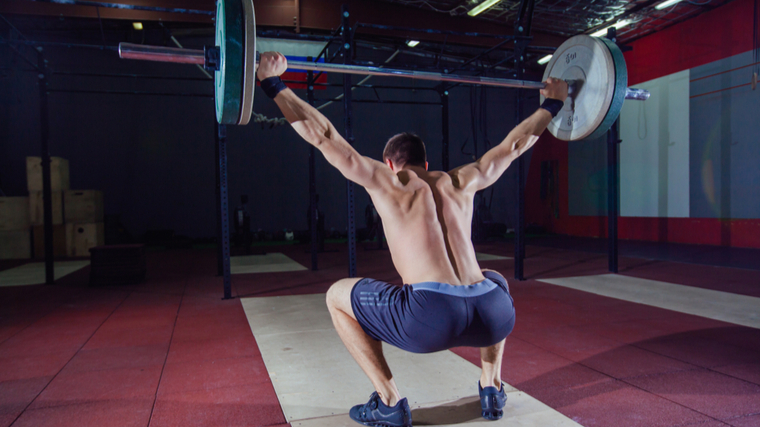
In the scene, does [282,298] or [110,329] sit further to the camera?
[282,298]

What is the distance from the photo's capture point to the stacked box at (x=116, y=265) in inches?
183

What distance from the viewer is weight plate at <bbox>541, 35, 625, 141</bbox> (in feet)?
7.51

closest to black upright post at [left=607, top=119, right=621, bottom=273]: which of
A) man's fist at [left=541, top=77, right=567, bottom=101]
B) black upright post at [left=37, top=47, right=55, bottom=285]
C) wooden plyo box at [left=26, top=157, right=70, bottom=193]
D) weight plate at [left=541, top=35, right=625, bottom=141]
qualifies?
weight plate at [left=541, top=35, right=625, bottom=141]

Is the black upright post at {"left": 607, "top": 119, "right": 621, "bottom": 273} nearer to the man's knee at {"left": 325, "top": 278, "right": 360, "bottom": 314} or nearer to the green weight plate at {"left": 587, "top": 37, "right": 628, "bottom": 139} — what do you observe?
the green weight plate at {"left": 587, "top": 37, "right": 628, "bottom": 139}

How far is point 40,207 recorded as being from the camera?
717cm

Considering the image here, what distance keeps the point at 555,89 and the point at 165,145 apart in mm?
8386

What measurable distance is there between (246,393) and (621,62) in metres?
2.36

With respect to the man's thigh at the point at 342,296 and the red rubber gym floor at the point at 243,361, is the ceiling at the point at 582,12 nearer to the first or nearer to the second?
the red rubber gym floor at the point at 243,361

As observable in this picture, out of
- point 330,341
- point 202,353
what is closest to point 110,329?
point 202,353

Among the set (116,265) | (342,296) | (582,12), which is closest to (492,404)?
(342,296)

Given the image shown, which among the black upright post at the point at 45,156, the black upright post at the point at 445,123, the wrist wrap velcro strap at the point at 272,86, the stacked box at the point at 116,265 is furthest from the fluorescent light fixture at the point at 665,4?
the black upright post at the point at 45,156

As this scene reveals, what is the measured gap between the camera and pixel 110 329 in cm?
301

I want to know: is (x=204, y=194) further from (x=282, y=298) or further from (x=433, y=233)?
(x=433, y=233)

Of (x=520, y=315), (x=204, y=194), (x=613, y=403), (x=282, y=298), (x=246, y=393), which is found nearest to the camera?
(x=613, y=403)
